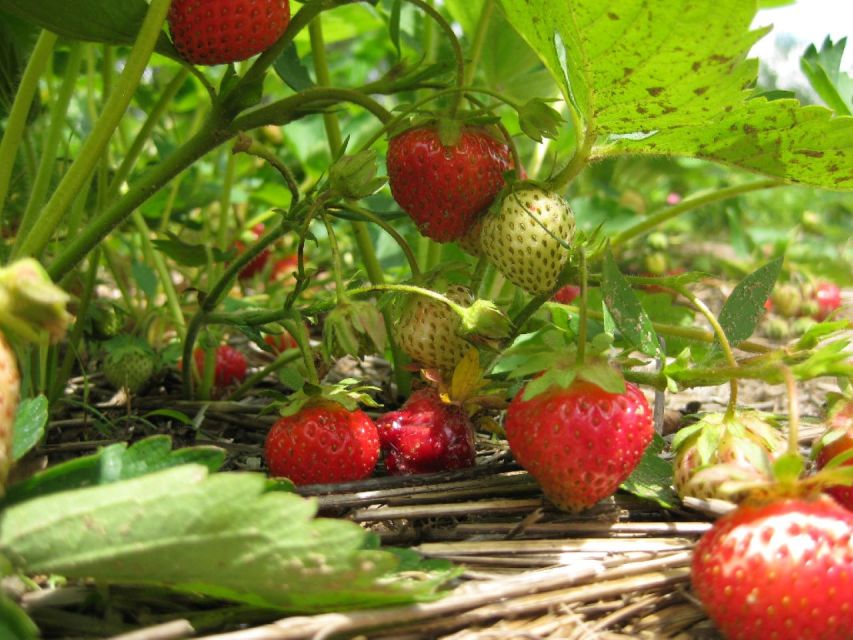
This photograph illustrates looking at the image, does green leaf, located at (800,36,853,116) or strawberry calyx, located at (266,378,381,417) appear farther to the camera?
green leaf, located at (800,36,853,116)

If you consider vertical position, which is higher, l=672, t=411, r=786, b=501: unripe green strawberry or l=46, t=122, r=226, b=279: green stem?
l=46, t=122, r=226, b=279: green stem

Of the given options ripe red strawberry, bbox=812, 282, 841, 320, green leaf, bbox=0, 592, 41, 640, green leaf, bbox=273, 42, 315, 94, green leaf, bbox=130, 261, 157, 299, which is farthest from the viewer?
ripe red strawberry, bbox=812, 282, 841, 320

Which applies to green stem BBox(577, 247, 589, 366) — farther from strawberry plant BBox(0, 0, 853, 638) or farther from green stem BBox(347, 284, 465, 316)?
green stem BBox(347, 284, 465, 316)

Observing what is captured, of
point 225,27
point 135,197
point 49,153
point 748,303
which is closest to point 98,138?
point 135,197

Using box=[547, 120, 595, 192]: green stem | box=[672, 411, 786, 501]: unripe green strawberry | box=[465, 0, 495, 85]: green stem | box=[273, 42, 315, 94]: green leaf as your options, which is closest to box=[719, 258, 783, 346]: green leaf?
box=[672, 411, 786, 501]: unripe green strawberry

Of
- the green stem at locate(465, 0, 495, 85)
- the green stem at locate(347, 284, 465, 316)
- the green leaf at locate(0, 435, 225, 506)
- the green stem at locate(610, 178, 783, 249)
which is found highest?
the green stem at locate(465, 0, 495, 85)

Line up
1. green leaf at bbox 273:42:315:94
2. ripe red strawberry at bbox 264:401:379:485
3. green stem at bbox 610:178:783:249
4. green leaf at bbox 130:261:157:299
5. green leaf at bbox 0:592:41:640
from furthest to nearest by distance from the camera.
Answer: green leaf at bbox 130:261:157:299 → green stem at bbox 610:178:783:249 → green leaf at bbox 273:42:315:94 → ripe red strawberry at bbox 264:401:379:485 → green leaf at bbox 0:592:41:640

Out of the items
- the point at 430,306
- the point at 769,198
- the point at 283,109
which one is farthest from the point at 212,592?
the point at 769,198
